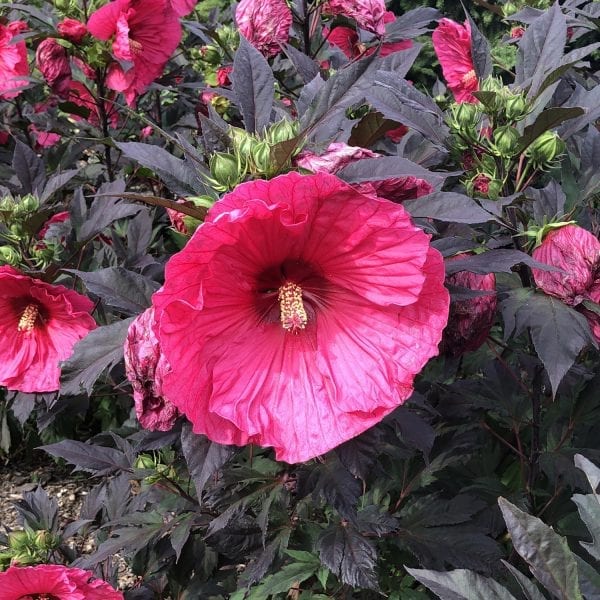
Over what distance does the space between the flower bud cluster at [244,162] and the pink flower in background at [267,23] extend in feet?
2.21

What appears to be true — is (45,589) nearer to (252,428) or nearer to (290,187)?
(252,428)

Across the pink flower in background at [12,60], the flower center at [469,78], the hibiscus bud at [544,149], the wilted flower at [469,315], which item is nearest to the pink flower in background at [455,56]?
the flower center at [469,78]

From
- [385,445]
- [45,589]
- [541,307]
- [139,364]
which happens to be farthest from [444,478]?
[139,364]

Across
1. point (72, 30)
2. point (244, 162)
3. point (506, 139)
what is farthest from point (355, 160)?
point (72, 30)

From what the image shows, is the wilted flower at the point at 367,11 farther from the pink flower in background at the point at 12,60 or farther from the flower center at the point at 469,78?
the pink flower in background at the point at 12,60

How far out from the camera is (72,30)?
6.34 ft

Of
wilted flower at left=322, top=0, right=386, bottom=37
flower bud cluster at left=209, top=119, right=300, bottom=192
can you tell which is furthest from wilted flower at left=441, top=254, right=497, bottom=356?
wilted flower at left=322, top=0, right=386, bottom=37

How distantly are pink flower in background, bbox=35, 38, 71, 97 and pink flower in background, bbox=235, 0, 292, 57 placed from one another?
28.4 inches

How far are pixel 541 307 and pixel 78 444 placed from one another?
102 cm

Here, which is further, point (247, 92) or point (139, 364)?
point (247, 92)

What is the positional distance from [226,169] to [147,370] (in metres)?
0.27

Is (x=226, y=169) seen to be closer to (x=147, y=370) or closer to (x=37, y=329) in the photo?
(x=147, y=370)

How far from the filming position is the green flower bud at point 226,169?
906mm

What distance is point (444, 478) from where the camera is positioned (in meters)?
1.79
